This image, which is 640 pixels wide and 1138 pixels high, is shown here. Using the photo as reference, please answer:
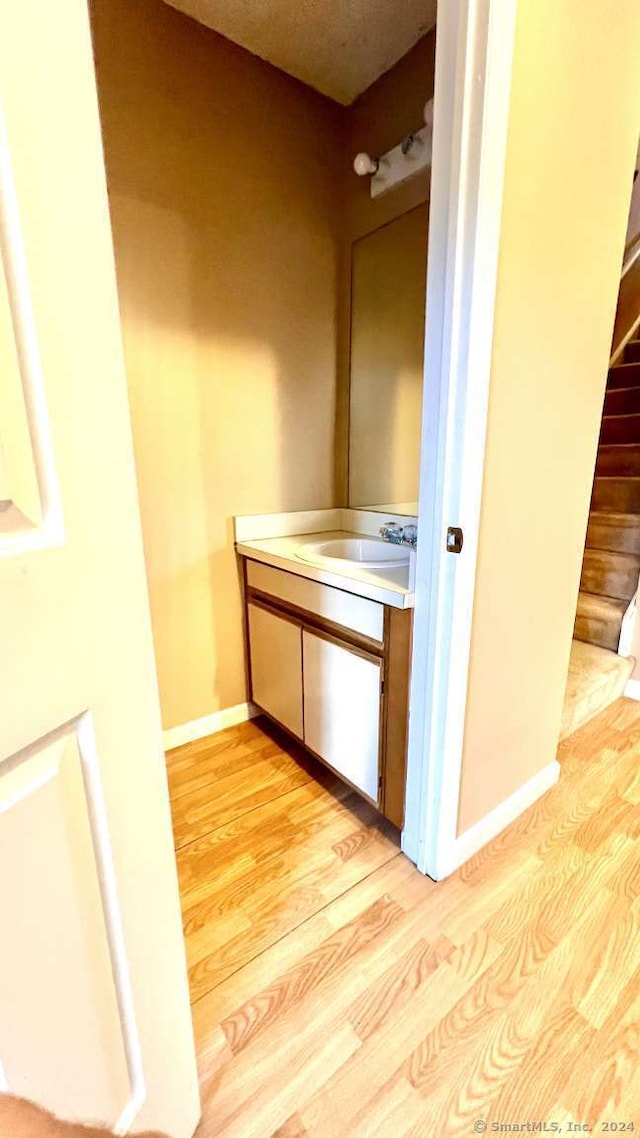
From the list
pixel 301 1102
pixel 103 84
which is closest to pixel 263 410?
pixel 103 84

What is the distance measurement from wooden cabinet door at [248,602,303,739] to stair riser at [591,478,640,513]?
194cm

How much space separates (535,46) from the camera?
2.73 feet

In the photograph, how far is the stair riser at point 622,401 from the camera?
107 inches

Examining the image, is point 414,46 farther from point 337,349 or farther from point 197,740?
point 197,740

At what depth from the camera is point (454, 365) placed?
903mm

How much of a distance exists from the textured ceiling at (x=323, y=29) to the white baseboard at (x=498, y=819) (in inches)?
97.6

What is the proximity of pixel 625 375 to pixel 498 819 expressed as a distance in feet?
9.58

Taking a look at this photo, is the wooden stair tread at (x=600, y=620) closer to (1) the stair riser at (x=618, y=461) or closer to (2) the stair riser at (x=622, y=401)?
(1) the stair riser at (x=618, y=461)

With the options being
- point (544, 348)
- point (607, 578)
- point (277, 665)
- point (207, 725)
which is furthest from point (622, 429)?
point (207, 725)

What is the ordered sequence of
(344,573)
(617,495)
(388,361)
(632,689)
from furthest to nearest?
1. (617,495)
2. (632,689)
3. (388,361)
4. (344,573)

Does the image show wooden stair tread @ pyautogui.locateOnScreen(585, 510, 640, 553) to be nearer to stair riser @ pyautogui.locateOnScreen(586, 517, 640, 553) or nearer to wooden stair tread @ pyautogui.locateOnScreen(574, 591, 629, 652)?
stair riser @ pyautogui.locateOnScreen(586, 517, 640, 553)

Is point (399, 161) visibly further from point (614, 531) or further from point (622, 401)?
point (622, 401)

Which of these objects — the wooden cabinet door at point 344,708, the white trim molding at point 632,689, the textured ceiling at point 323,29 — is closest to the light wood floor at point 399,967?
the wooden cabinet door at point 344,708

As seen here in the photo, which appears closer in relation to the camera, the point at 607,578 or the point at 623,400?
the point at 607,578
